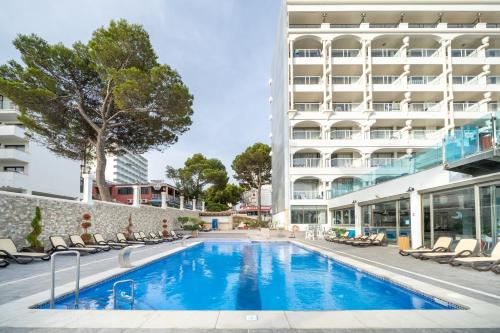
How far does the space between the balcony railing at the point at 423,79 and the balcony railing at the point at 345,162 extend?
31.7ft

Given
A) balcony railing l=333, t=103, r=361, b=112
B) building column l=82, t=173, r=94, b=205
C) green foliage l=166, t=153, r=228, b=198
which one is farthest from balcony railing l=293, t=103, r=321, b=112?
green foliage l=166, t=153, r=228, b=198

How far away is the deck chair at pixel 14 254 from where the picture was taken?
11086mm

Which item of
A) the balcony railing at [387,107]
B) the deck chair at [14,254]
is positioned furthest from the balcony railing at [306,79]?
the deck chair at [14,254]

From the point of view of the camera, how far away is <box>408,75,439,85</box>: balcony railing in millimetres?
34959

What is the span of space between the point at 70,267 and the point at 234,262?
20.4 feet

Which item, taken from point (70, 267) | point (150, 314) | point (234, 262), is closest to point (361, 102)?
point (234, 262)

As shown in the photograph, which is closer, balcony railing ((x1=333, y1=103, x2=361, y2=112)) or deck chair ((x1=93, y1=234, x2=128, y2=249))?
deck chair ((x1=93, y1=234, x2=128, y2=249))

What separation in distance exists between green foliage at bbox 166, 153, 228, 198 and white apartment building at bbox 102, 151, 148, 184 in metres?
71.4

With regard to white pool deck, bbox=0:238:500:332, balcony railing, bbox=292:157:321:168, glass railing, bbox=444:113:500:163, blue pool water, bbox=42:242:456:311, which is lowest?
blue pool water, bbox=42:242:456:311

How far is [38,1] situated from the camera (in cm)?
1481

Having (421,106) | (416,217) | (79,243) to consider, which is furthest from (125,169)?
(416,217)

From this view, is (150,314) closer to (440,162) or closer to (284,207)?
(440,162)

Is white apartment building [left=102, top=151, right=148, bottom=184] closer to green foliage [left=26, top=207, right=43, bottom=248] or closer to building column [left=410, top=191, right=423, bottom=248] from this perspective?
green foliage [left=26, top=207, right=43, bottom=248]

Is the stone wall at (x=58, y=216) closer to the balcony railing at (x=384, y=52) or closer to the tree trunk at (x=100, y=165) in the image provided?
→ the tree trunk at (x=100, y=165)
